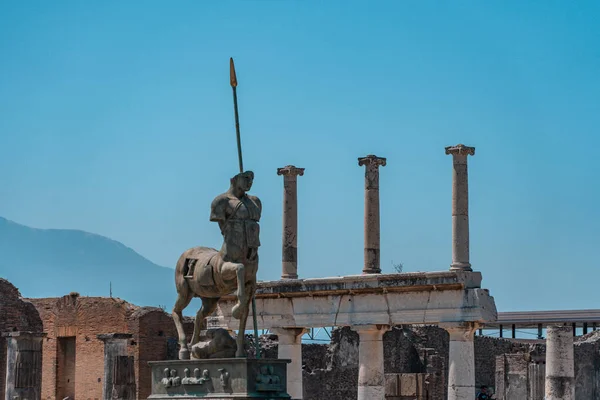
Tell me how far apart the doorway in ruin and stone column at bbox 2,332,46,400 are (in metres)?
9.45

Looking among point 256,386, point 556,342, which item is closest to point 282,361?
point 256,386

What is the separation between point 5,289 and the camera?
4122cm

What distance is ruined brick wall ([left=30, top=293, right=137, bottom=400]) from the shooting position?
40.4 m

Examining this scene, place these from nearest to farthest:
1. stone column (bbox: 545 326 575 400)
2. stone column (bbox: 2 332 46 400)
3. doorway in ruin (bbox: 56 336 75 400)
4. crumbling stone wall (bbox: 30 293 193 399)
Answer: stone column (bbox: 545 326 575 400) → stone column (bbox: 2 332 46 400) → crumbling stone wall (bbox: 30 293 193 399) → doorway in ruin (bbox: 56 336 75 400)

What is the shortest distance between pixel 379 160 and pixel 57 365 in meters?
16.1

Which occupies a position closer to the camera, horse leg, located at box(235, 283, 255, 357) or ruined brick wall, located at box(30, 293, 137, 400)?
horse leg, located at box(235, 283, 255, 357)

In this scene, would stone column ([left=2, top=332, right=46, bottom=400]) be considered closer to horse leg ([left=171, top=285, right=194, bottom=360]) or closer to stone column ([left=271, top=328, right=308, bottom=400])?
stone column ([left=271, top=328, right=308, bottom=400])

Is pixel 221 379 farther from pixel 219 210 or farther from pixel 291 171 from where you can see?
pixel 291 171

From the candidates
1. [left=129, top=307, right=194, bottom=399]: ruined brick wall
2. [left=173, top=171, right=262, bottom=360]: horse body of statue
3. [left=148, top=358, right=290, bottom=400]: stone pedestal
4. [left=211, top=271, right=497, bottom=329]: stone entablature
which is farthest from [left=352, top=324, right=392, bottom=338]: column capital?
[left=129, top=307, right=194, bottom=399]: ruined brick wall

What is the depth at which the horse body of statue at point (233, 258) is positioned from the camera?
57.3 feet

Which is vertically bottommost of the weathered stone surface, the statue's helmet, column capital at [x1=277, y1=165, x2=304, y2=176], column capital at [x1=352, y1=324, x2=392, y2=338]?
the weathered stone surface

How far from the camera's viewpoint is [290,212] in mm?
31078

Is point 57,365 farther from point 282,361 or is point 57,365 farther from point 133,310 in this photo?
point 282,361

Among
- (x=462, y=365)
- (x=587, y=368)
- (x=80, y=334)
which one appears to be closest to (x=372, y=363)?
(x=462, y=365)
